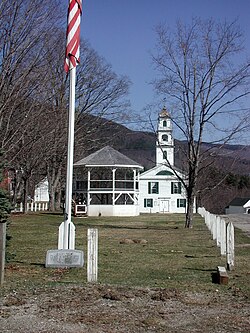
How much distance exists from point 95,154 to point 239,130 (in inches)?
926

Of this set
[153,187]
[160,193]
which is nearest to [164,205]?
[160,193]

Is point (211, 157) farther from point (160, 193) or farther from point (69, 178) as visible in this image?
point (160, 193)

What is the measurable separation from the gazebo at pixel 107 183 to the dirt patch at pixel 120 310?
3892 centimetres

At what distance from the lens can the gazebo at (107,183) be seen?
47812 mm

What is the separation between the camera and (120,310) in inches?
285

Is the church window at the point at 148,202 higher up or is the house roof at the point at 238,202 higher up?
the house roof at the point at 238,202

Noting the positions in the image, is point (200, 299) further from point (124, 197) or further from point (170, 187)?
point (170, 187)

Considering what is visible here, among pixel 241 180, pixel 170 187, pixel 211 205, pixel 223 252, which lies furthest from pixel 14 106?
pixel 241 180

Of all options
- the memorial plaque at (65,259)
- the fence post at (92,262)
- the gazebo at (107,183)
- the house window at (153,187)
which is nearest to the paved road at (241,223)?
the gazebo at (107,183)

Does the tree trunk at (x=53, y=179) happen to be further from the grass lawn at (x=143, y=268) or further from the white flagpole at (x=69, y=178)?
the white flagpole at (x=69, y=178)

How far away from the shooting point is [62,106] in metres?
31.3

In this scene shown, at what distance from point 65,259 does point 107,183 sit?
39.0 metres

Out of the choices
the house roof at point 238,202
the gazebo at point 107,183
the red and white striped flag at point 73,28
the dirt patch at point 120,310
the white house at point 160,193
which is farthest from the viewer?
the house roof at point 238,202

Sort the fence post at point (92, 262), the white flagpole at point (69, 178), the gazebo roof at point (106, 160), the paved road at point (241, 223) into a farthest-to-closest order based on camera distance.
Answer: the gazebo roof at point (106, 160) → the paved road at point (241, 223) → the white flagpole at point (69, 178) → the fence post at point (92, 262)
